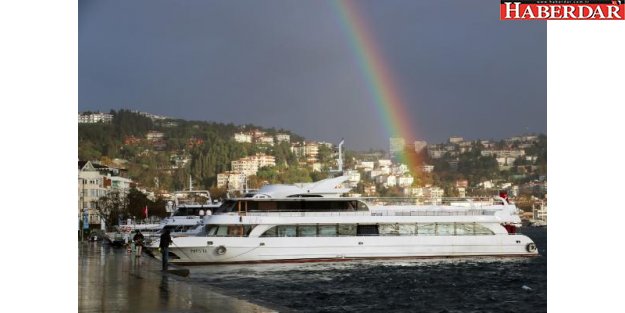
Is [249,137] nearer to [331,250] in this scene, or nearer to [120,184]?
[120,184]

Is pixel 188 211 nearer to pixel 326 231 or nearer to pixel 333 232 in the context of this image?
pixel 326 231

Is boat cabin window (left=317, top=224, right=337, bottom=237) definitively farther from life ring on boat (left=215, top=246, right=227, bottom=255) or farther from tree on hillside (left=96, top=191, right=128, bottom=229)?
tree on hillside (left=96, top=191, right=128, bottom=229)

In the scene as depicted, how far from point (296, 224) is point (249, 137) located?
7477 centimetres

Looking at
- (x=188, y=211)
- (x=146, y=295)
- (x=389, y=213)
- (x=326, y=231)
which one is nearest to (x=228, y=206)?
(x=326, y=231)

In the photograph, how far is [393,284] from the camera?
2256 cm

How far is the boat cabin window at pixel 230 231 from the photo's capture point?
31266 millimetres

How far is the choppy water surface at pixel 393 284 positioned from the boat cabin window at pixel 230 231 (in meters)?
1.54

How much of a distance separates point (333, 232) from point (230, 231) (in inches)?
146

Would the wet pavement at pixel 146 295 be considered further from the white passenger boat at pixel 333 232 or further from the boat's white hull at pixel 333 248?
the white passenger boat at pixel 333 232

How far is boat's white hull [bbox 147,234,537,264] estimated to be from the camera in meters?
30.5

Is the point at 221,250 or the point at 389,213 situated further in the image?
the point at 389,213

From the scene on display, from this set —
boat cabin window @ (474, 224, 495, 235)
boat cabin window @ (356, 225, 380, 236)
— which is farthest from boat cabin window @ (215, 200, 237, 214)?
boat cabin window @ (474, 224, 495, 235)
